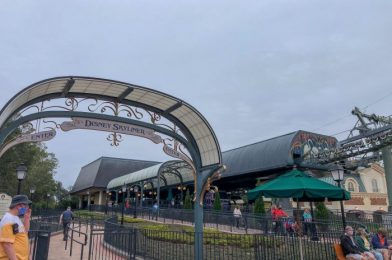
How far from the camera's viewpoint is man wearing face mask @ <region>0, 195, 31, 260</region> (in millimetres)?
4147

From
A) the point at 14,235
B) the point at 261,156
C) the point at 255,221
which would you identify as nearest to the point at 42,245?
the point at 14,235

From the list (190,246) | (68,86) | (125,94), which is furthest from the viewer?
(190,246)

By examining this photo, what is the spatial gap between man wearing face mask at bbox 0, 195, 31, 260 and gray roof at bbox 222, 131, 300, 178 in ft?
75.7

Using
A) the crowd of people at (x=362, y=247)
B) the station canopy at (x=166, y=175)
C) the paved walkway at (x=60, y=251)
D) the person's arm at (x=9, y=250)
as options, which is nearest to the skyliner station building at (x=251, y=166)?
the station canopy at (x=166, y=175)

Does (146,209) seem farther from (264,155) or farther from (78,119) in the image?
(78,119)

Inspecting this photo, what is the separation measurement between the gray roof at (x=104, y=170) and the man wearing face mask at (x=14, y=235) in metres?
51.1

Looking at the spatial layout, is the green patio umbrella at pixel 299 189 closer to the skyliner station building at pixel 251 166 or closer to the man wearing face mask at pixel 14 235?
the man wearing face mask at pixel 14 235

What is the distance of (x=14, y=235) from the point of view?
4297 millimetres

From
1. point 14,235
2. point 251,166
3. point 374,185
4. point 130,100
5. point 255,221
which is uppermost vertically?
point 251,166

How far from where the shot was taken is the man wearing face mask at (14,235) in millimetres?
4147

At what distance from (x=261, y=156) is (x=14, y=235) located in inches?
1016

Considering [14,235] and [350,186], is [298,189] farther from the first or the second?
[350,186]

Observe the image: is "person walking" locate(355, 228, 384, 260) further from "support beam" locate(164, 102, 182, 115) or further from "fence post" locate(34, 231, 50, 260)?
"fence post" locate(34, 231, 50, 260)

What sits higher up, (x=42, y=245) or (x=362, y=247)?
(x=42, y=245)
